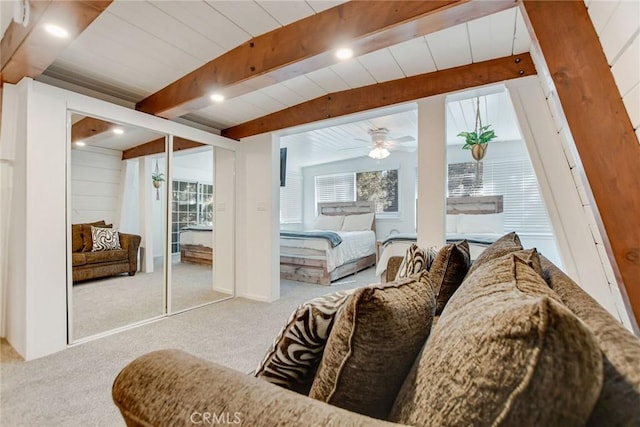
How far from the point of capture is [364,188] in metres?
6.39

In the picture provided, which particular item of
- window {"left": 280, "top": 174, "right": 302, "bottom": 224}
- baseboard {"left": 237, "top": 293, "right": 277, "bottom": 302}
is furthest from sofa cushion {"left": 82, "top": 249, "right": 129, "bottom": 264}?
window {"left": 280, "top": 174, "right": 302, "bottom": 224}

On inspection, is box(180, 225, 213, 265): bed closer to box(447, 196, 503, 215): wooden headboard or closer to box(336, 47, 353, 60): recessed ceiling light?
box(336, 47, 353, 60): recessed ceiling light

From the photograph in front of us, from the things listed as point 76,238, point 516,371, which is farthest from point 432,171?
point 76,238

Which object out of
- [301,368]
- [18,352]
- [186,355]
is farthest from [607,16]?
[18,352]

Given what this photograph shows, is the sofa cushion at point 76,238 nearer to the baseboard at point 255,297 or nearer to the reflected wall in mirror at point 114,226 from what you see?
the reflected wall in mirror at point 114,226

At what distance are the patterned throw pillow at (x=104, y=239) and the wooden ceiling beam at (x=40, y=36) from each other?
1.28 metres

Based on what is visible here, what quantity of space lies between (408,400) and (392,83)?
267 cm

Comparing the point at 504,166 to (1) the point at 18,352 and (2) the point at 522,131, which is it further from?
(1) the point at 18,352

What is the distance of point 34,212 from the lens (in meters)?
2.15

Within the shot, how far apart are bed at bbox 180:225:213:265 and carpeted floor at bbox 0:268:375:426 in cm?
57

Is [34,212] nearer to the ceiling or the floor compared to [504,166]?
nearer to the floor

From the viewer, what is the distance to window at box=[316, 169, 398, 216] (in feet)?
19.9

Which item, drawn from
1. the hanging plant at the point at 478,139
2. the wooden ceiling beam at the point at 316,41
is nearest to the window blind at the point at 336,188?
the hanging plant at the point at 478,139

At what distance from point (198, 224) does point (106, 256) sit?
965 millimetres
